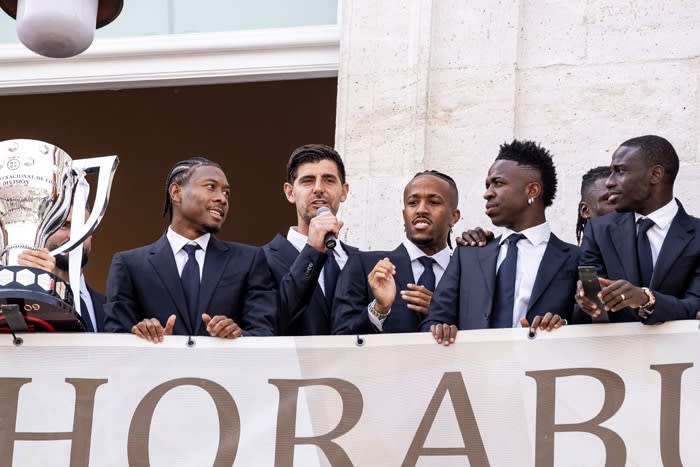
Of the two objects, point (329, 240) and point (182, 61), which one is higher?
point (182, 61)

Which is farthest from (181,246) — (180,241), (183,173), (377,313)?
(377,313)

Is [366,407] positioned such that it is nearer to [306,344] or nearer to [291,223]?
[306,344]

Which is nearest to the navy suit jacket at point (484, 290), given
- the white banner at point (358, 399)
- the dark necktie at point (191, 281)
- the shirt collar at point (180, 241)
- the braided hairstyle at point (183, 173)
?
the white banner at point (358, 399)

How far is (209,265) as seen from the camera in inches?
Answer: 284

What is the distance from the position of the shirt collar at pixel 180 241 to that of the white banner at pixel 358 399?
26.4 inches

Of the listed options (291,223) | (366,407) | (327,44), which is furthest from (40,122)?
(366,407)

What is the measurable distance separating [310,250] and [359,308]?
0.35m

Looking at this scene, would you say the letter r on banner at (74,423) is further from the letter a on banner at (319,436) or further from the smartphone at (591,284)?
the smartphone at (591,284)

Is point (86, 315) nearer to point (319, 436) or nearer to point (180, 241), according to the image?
point (180, 241)

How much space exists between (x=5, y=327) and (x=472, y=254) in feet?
5.82

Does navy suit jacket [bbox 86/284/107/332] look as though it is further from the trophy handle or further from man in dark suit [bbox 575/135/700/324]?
man in dark suit [bbox 575/135/700/324]

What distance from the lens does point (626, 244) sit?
6.83 metres

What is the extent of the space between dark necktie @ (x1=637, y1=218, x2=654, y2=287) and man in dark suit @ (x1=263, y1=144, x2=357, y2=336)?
112 centimetres

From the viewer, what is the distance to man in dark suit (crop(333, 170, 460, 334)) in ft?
23.0
